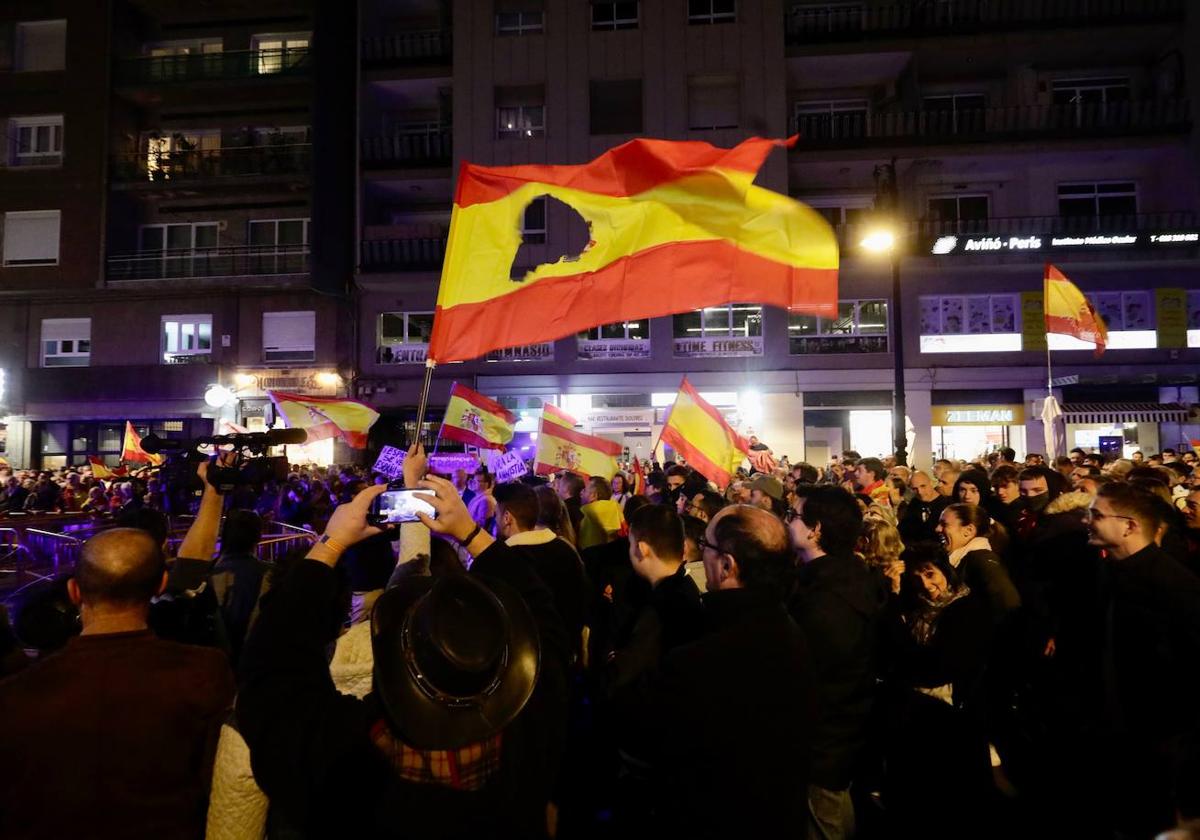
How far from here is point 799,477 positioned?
32.8 ft

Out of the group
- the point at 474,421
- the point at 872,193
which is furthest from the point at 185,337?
the point at 872,193

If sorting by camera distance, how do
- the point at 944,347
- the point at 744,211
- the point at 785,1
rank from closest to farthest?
the point at 744,211 → the point at 944,347 → the point at 785,1

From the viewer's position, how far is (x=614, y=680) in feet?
9.66

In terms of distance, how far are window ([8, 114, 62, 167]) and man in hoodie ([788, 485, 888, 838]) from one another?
30.5 meters

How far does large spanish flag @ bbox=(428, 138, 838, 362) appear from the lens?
17.3 feet

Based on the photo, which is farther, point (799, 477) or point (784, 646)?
point (799, 477)

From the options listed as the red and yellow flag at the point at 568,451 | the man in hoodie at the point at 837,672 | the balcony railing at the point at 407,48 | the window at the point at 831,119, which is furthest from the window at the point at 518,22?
the man in hoodie at the point at 837,672

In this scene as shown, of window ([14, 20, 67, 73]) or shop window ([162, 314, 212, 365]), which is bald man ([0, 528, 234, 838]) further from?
window ([14, 20, 67, 73])

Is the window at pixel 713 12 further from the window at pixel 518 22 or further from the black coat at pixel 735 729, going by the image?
the black coat at pixel 735 729

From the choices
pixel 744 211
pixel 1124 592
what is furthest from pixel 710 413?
pixel 1124 592

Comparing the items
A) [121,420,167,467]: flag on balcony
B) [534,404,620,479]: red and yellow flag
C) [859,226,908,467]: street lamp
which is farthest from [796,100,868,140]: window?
[121,420,167,467]: flag on balcony

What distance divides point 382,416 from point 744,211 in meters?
19.9

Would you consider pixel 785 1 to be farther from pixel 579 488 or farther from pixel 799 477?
pixel 579 488

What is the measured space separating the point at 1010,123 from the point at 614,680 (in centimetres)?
2462
